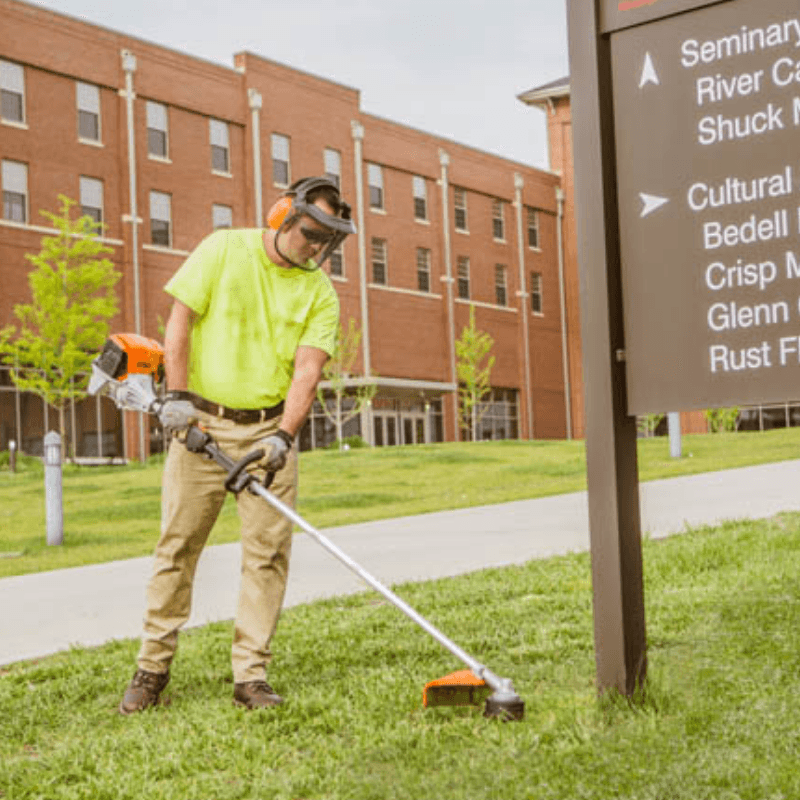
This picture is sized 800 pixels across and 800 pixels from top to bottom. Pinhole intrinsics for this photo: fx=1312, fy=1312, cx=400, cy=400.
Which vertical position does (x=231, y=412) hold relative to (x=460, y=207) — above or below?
below

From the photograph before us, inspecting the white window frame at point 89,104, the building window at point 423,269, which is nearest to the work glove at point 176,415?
the white window frame at point 89,104

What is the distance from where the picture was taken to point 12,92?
34.9 metres

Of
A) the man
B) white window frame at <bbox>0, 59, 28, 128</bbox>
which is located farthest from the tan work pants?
white window frame at <bbox>0, 59, 28, 128</bbox>

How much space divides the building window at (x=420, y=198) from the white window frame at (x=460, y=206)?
1589 millimetres

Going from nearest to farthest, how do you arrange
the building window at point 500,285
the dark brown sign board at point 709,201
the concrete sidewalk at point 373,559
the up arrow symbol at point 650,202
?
1. the dark brown sign board at point 709,201
2. the up arrow symbol at point 650,202
3. the concrete sidewalk at point 373,559
4. the building window at point 500,285

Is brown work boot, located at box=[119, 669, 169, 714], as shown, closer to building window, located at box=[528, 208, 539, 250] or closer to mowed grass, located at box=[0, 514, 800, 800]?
mowed grass, located at box=[0, 514, 800, 800]

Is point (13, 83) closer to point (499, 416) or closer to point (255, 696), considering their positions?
point (499, 416)

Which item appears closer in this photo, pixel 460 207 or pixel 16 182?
pixel 16 182

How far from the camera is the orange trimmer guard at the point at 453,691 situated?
4867mm

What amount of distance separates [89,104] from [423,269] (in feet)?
48.6

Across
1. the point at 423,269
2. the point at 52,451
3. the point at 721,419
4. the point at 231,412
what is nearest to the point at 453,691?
the point at 231,412

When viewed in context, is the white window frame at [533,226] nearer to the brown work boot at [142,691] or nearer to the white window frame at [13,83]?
the white window frame at [13,83]

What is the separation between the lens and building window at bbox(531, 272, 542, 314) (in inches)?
2055

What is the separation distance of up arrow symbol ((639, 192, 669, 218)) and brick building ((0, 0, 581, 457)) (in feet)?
93.4
